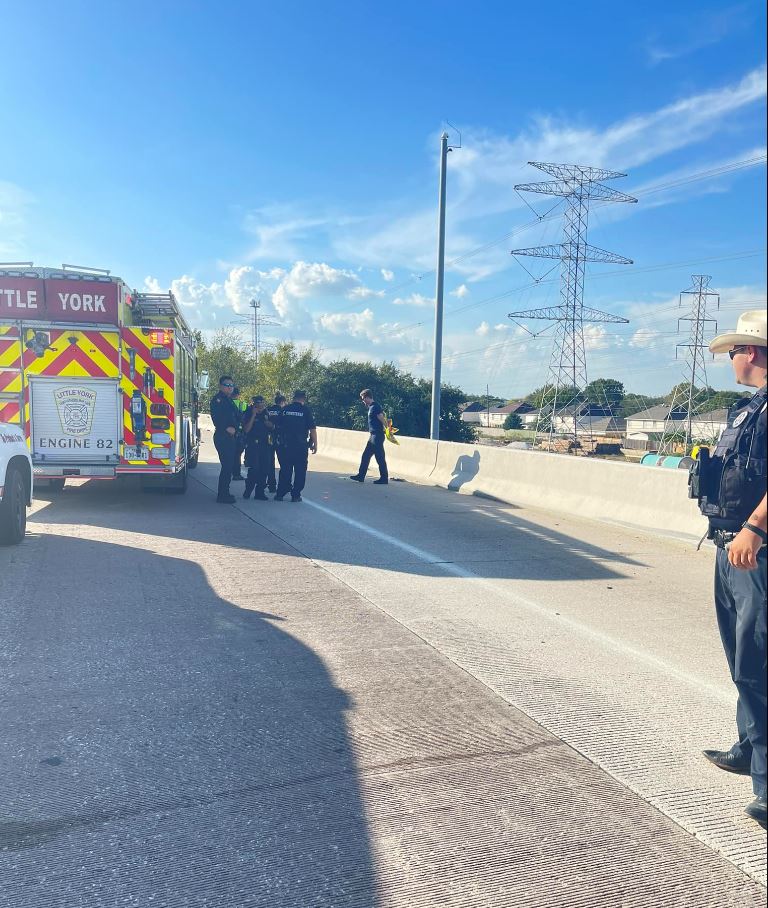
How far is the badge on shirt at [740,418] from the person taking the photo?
3467mm

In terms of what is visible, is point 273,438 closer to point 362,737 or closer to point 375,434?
point 375,434

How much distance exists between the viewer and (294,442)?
12.8 metres

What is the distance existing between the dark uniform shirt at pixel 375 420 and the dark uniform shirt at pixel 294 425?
2.66 m

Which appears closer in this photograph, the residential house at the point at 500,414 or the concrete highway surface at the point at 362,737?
the concrete highway surface at the point at 362,737

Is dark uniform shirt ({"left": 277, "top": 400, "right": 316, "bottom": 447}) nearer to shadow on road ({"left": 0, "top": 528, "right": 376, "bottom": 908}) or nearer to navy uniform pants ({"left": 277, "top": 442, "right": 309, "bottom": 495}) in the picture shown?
navy uniform pants ({"left": 277, "top": 442, "right": 309, "bottom": 495})

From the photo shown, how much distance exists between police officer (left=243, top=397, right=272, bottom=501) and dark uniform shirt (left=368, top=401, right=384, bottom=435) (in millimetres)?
2717

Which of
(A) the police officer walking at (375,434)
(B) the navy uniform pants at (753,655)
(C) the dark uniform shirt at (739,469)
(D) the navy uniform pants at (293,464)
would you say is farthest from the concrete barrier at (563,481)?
(B) the navy uniform pants at (753,655)

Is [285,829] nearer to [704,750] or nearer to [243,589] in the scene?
[704,750]

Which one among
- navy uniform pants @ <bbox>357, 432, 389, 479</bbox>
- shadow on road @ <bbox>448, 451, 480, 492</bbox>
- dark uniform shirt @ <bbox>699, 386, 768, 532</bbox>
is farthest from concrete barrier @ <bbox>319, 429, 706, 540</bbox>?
dark uniform shirt @ <bbox>699, 386, 768, 532</bbox>

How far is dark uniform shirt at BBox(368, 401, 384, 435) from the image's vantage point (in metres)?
15.5

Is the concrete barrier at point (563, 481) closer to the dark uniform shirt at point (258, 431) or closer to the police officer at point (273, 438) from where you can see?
the police officer at point (273, 438)

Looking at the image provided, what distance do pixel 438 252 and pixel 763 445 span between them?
1805cm

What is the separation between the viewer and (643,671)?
5035mm

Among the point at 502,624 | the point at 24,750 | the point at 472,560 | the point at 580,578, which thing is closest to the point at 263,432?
the point at 472,560
